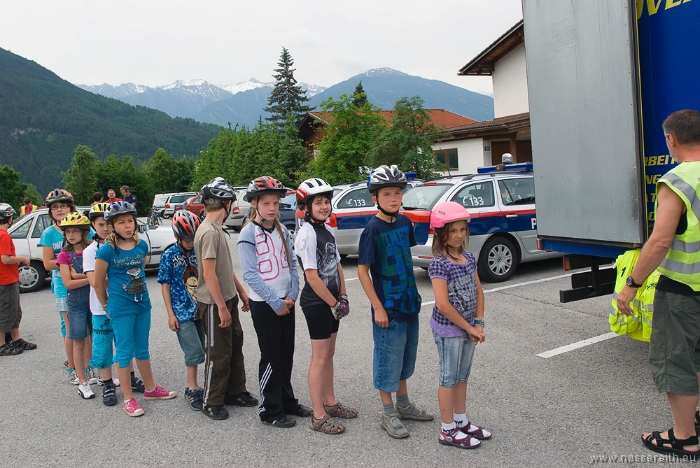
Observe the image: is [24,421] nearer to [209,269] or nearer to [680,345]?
[209,269]

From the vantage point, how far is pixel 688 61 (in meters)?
3.77

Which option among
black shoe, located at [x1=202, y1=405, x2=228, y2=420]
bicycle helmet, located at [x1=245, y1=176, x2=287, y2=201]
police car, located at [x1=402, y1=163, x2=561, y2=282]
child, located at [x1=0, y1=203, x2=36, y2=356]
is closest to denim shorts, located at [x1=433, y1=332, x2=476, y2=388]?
bicycle helmet, located at [x1=245, y1=176, x2=287, y2=201]

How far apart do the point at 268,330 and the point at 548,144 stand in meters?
2.97

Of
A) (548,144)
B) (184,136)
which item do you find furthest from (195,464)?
(184,136)

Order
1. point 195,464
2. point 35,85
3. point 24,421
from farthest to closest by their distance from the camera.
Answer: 1. point 35,85
2. point 24,421
3. point 195,464

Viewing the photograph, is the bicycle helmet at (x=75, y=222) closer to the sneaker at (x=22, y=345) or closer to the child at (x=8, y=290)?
the child at (x=8, y=290)

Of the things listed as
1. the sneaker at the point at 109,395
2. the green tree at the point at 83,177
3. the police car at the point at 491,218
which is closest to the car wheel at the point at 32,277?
the sneaker at the point at 109,395

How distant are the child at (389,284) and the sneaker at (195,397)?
1.60 m

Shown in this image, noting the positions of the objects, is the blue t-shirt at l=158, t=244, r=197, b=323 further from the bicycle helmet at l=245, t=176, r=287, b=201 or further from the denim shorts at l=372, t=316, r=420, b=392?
the denim shorts at l=372, t=316, r=420, b=392

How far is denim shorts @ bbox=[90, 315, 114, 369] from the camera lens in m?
4.62

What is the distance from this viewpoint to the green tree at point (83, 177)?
181 ft

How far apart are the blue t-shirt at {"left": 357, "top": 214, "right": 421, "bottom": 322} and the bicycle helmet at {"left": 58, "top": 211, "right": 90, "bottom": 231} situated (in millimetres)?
2959

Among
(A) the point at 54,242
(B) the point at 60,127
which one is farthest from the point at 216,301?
(B) the point at 60,127

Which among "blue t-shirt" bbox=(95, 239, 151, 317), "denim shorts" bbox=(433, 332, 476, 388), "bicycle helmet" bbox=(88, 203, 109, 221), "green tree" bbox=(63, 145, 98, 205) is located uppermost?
"green tree" bbox=(63, 145, 98, 205)
